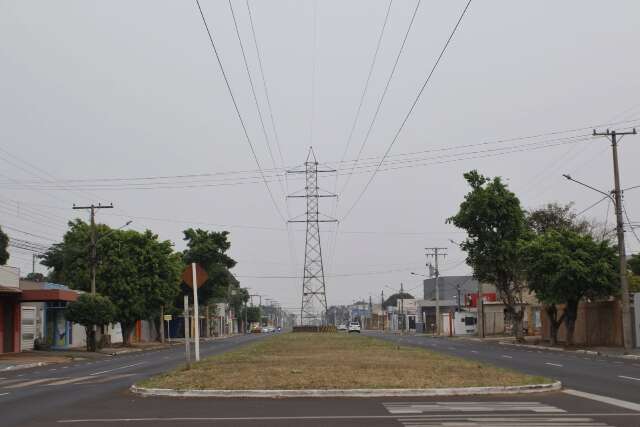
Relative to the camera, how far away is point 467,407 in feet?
49.4

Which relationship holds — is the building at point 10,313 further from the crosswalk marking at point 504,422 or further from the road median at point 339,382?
the crosswalk marking at point 504,422

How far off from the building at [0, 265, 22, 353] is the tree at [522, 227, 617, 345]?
30.9 meters

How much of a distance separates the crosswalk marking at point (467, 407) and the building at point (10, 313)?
126 feet

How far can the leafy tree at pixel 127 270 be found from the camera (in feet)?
199

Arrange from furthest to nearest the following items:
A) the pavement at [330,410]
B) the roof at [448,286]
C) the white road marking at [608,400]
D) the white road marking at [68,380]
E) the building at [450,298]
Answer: the roof at [448,286], the building at [450,298], the white road marking at [68,380], the white road marking at [608,400], the pavement at [330,410]

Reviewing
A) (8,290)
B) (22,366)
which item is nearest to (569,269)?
(22,366)

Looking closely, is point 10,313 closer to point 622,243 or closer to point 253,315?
point 622,243

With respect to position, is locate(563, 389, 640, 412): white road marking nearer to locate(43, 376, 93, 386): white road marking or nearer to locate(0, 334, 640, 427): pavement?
locate(0, 334, 640, 427): pavement

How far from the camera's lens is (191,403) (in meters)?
16.2

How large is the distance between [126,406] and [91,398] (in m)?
2.63

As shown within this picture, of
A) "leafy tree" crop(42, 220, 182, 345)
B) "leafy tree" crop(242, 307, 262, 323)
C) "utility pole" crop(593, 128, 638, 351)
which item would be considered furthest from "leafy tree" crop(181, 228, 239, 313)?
"leafy tree" crop(242, 307, 262, 323)

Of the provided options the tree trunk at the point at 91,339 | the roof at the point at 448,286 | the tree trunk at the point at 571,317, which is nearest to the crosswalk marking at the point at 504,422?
the tree trunk at the point at 571,317

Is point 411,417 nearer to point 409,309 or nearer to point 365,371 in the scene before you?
point 365,371

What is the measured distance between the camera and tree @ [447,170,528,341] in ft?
199
